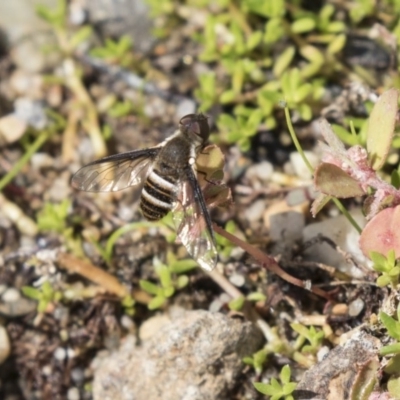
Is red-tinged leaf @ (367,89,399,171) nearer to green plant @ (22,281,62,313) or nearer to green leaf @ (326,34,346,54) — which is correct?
green leaf @ (326,34,346,54)

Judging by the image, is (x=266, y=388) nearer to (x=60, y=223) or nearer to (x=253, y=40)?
(x=60, y=223)

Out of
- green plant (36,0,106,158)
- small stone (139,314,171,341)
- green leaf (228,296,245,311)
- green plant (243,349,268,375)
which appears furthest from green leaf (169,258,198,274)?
green plant (36,0,106,158)

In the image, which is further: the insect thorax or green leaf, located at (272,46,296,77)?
green leaf, located at (272,46,296,77)

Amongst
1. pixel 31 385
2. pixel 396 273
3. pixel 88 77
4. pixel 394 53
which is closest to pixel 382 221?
pixel 396 273

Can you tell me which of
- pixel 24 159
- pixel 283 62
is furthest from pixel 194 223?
pixel 24 159

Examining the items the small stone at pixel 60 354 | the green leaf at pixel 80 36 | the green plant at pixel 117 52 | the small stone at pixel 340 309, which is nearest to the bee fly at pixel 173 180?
the small stone at pixel 340 309

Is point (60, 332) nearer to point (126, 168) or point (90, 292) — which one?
point (90, 292)

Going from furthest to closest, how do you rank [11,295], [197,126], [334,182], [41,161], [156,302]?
[41,161], [11,295], [156,302], [197,126], [334,182]
